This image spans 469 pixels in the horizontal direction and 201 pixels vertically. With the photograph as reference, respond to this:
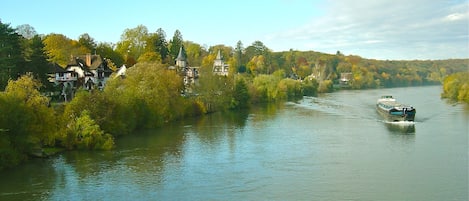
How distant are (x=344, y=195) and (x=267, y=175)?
429 centimetres

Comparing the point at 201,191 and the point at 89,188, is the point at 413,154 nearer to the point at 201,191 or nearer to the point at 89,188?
the point at 201,191

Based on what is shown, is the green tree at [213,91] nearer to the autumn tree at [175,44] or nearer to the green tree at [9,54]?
the green tree at [9,54]

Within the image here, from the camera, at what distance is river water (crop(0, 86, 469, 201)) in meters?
19.7

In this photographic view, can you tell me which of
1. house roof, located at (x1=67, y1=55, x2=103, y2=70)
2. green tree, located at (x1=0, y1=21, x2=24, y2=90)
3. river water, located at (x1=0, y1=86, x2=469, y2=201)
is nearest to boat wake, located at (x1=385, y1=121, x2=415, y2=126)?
river water, located at (x1=0, y1=86, x2=469, y2=201)

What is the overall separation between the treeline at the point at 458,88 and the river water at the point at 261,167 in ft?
104

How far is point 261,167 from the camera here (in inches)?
951

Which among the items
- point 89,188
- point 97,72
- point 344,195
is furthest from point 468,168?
point 97,72

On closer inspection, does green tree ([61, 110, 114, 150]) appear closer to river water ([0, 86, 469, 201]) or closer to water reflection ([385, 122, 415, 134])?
river water ([0, 86, 469, 201])

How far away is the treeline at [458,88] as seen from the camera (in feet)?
218

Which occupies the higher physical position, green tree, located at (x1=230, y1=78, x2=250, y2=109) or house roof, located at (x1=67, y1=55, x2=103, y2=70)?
house roof, located at (x1=67, y1=55, x2=103, y2=70)

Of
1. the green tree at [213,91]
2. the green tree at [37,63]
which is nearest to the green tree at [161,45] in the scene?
the green tree at [213,91]

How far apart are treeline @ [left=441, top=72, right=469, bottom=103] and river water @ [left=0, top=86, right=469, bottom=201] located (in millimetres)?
31616

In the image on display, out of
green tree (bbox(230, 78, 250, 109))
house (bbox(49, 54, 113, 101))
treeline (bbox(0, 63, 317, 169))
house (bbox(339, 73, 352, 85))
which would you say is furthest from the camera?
house (bbox(339, 73, 352, 85))

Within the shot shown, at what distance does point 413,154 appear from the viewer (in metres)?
27.3
